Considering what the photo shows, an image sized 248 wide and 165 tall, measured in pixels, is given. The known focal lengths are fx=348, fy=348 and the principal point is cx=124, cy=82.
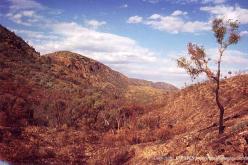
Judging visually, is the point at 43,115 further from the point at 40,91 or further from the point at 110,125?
the point at 40,91

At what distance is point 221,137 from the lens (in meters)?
18.1

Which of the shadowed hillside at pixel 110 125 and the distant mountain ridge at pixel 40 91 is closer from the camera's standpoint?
the shadowed hillside at pixel 110 125

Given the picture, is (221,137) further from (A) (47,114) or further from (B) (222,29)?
(A) (47,114)

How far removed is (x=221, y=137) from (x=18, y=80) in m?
31.4

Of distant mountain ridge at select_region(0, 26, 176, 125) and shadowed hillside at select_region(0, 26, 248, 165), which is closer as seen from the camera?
shadowed hillside at select_region(0, 26, 248, 165)

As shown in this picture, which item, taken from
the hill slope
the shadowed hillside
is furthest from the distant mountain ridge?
the shadowed hillside

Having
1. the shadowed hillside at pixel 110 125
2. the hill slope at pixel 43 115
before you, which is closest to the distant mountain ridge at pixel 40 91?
the hill slope at pixel 43 115

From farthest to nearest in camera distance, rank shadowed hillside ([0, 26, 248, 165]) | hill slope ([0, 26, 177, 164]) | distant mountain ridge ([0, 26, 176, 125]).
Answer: distant mountain ridge ([0, 26, 176, 125])
hill slope ([0, 26, 177, 164])
shadowed hillside ([0, 26, 248, 165])

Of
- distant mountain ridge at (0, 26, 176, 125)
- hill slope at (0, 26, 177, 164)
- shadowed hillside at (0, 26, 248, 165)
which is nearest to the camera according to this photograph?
shadowed hillside at (0, 26, 248, 165)

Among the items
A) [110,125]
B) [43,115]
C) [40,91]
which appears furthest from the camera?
[40,91]

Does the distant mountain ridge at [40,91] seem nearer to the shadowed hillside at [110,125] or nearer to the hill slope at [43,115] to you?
the hill slope at [43,115]

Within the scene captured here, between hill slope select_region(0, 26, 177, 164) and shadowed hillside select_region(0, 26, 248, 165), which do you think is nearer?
shadowed hillside select_region(0, 26, 248, 165)

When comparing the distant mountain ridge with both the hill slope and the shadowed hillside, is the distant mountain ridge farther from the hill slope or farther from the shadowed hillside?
the shadowed hillside

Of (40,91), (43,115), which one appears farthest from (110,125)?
(40,91)
